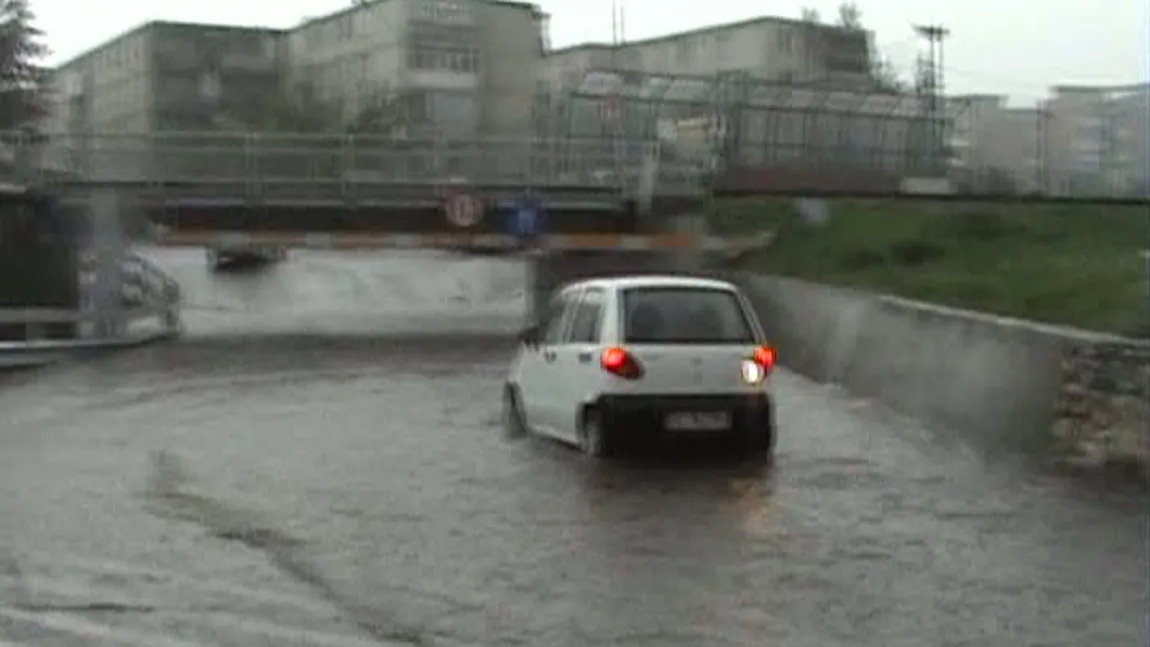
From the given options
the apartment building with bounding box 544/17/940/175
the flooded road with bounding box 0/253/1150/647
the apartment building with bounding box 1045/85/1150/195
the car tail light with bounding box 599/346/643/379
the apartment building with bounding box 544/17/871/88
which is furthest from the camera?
the apartment building with bounding box 544/17/871/88

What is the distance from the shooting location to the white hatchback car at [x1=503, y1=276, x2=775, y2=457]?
54.0 ft

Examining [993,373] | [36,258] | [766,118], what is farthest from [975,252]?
[766,118]

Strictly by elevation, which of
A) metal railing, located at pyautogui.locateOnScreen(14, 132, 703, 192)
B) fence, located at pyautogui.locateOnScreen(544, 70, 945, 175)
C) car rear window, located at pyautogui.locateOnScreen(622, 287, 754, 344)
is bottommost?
car rear window, located at pyautogui.locateOnScreen(622, 287, 754, 344)

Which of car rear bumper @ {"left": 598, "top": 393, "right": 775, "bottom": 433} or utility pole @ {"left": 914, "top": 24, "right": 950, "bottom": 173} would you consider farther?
utility pole @ {"left": 914, "top": 24, "right": 950, "bottom": 173}

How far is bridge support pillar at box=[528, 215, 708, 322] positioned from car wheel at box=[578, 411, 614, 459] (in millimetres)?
22015

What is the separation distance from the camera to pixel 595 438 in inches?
663

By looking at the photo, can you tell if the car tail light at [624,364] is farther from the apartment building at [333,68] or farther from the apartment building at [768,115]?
the apartment building at [333,68]

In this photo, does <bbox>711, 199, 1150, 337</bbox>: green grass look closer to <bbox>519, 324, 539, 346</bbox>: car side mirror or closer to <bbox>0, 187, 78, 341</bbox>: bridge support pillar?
<bbox>519, 324, 539, 346</bbox>: car side mirror

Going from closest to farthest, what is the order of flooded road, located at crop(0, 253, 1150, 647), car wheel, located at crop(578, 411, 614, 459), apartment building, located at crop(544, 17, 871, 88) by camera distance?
flooded road, located at crop(0, 253, 1150, 647)
car wheel, located at crop(578, 411, 614, 459)
apartment building, located at crop(544, 17, 871, 88)

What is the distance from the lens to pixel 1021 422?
17047mm

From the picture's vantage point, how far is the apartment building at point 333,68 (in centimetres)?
8175

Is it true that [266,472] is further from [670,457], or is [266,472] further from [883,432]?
[883,432]

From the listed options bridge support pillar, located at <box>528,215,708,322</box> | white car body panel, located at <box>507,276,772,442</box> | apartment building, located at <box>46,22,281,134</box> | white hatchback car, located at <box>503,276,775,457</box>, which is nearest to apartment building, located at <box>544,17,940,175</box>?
bridge support pillar, located at <box>528,215,708,322</box>

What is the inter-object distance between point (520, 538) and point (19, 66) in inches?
2908
